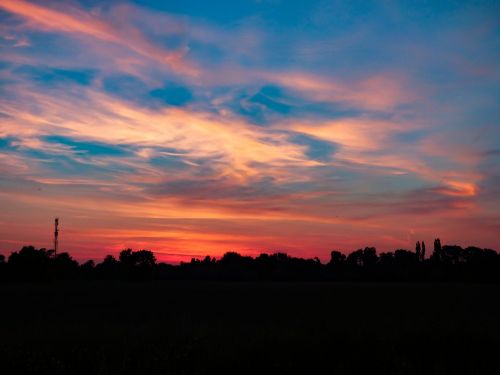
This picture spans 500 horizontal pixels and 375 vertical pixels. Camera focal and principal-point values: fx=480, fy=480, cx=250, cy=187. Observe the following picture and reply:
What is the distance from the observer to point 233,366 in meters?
13.4

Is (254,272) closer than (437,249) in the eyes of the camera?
No

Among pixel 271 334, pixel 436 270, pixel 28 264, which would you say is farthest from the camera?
pixel 436 270

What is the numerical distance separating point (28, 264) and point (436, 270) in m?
121

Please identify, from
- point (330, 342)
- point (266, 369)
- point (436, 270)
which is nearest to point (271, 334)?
point (330, 342)

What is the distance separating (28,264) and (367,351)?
108 m

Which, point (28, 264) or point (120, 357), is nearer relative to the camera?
point (120, 357)

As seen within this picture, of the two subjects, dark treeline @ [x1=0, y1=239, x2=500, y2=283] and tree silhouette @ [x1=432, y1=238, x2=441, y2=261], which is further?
tree silhouette @ [x1=432, y1=238, x2=441, y2=261]

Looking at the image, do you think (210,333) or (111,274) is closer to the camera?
(210,333)

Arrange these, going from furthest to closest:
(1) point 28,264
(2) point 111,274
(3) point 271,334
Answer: (2) point 111,274
(1) point 28,264
(3) point 271,334

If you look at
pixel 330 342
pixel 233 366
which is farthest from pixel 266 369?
pixel 330 342

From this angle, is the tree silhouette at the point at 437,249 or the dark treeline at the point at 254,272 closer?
the dark treeline at the point at 254,272

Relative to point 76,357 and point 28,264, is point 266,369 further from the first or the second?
point 28,264

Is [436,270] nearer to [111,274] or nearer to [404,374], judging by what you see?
[111,274]

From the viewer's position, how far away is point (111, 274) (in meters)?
176
